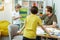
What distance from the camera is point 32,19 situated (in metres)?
3.43

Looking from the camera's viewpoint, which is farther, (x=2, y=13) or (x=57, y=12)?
(x=2, y=13)

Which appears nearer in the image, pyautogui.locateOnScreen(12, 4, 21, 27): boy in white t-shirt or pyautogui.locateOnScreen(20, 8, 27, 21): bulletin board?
pyautogui.locateOnScreen(12, 4, 21, 27): boy in white t-shirt

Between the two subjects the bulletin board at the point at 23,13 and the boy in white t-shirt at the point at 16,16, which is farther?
the bulletin board at the point at 23,13

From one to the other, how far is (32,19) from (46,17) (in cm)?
163

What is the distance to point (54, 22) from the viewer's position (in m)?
4.74

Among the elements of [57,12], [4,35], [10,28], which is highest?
[57,12]

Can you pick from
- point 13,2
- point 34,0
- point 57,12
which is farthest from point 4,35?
point 57,12

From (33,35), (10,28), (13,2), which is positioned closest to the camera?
(33,35)

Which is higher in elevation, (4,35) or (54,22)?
(54,22)

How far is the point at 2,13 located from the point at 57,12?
6.26 feet

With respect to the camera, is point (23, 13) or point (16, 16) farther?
point (23, 13)

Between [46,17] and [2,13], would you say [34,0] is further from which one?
[2,13]

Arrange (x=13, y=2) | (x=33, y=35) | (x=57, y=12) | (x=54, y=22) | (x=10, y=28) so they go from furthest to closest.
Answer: (x=13, y=2)
(x=57, y=12)
(x=54, y=22)
(x=10, y=28)
(x=33, y=35)

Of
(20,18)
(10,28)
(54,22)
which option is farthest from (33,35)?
(20,18)
